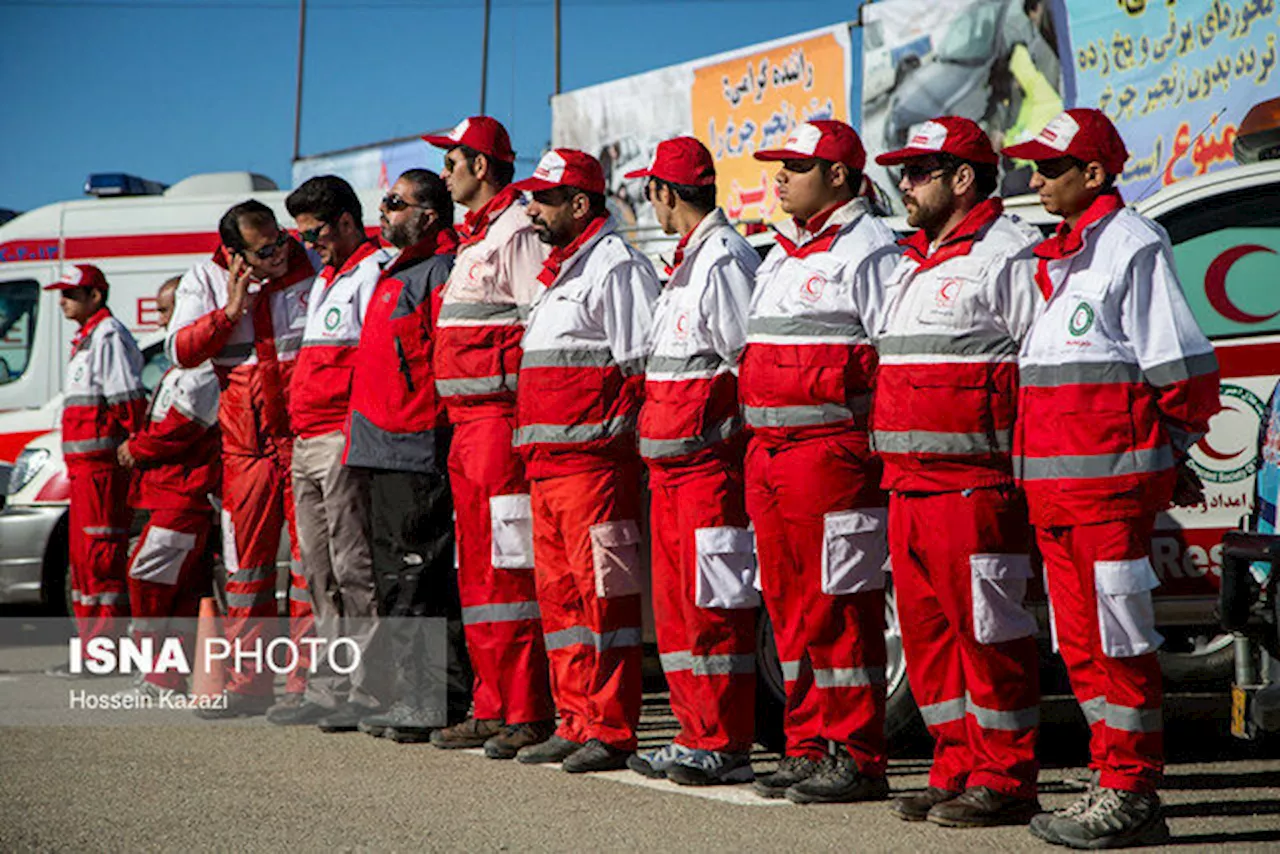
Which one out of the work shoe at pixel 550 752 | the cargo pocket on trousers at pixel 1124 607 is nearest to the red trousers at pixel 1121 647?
the cargo pocket on trousers at pixel 1124 607

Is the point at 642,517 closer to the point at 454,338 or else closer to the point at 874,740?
the point at 454,338

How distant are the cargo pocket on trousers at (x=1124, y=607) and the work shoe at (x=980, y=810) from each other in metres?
0.64

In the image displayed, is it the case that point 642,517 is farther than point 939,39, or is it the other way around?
point 939,39

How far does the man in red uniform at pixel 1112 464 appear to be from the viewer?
204 inches

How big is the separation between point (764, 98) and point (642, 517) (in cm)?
1087

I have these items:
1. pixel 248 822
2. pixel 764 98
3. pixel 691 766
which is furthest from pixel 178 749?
pixel 764 98

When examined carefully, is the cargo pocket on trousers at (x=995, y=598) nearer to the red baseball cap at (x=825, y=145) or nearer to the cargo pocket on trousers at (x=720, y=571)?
the cargo pocket on trousers at (x=720, y=571)

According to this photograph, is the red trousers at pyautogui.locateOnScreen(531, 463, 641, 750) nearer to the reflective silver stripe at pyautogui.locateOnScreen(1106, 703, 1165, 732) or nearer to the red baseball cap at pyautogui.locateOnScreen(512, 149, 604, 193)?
the red baseball cap at pyautogui.locateOnScreen(512, 149, 604, 193)

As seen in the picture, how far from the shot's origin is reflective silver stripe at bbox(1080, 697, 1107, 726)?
5.27 m

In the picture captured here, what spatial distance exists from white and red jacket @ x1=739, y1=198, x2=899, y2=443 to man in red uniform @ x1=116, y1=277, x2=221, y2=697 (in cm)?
382

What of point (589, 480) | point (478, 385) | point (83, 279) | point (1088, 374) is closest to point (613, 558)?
point (589, 480)

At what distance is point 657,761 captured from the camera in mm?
6492

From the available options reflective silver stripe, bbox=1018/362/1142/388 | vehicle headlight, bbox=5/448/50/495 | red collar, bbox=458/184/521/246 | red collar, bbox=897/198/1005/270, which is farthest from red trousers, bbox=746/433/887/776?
vehicle headlight, bbox=5/448/50/495

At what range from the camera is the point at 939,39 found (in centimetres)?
1541
